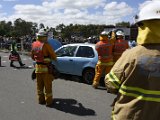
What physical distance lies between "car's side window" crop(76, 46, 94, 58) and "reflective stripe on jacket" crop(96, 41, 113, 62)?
3.42 ft

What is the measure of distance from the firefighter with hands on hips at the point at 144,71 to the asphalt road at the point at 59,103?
15.6ft

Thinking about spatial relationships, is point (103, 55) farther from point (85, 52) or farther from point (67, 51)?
point (67, 51)

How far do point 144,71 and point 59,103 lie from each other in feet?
21.3

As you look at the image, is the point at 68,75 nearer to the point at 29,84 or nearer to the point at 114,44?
the point at 29,84

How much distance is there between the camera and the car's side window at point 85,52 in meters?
12.5

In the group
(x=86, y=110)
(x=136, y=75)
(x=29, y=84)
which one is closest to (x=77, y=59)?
(x=29, y=84)

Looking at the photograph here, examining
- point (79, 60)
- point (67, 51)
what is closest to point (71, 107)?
point (79, 60)

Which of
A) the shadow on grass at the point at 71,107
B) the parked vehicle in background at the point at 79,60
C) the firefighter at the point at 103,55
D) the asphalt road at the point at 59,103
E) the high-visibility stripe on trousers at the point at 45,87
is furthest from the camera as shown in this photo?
the parked vehicle in background at the point at 79,60

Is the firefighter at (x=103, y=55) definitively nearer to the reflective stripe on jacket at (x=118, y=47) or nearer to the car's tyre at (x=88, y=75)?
the reflective stripe on jacket at (x=118, y=47)

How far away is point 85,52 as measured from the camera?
12.7m

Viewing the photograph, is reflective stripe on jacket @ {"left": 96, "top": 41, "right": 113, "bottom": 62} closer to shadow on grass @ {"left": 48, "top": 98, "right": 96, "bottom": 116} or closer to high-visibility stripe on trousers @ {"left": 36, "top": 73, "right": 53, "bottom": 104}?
shadow on grass @ {"left": 48, "top": 98, "right": 96, "bottom": 116}

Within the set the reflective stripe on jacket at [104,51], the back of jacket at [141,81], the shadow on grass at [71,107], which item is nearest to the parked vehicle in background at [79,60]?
the reflective stripe on jacket at [104,51]

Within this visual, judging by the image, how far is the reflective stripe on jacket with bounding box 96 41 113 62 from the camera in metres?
11.3

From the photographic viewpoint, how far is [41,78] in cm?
891
